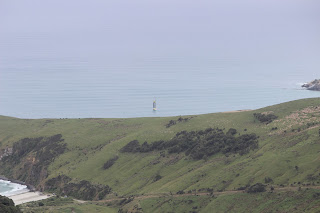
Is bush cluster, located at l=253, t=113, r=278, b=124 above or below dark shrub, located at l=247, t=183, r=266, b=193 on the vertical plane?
above

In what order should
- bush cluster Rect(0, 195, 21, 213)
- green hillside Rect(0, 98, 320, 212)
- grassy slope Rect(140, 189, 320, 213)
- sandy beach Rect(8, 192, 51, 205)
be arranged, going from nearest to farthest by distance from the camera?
grassy slope Rect(140, 189, 320, 213) → bush cluster Rect(0, 195, 21, 213) → green hillside Rect(0, 98, 320, 212) → sandy beach Rect(8, 192, 51, 205)

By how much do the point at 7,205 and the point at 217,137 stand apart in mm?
47534

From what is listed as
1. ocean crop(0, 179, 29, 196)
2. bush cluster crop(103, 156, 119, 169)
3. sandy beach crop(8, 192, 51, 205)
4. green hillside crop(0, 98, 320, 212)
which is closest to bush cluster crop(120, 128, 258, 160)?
green hillside crop(0, 98, 320, 212)

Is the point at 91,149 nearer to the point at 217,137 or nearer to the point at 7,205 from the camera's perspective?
the point at 217,137

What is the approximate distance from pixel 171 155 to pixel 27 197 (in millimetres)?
30309

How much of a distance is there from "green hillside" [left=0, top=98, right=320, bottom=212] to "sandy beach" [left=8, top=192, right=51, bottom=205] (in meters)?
3.60

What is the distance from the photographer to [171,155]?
96.9 metres

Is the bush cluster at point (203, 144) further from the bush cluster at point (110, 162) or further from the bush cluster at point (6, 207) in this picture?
the bush cluster at point (6, 207)

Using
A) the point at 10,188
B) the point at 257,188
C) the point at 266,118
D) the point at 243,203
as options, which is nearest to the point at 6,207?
the point at 243,203

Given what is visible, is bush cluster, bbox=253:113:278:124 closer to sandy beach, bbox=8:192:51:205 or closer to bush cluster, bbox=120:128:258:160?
bush cluster, bbox=120:128:258:160

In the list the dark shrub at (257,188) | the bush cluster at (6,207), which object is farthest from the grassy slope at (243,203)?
the bush cluster at (6,207)

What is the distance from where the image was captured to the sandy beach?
8972 centimetres

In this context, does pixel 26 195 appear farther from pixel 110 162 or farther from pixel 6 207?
pixel 6 207

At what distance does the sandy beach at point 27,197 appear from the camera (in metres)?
89.7
